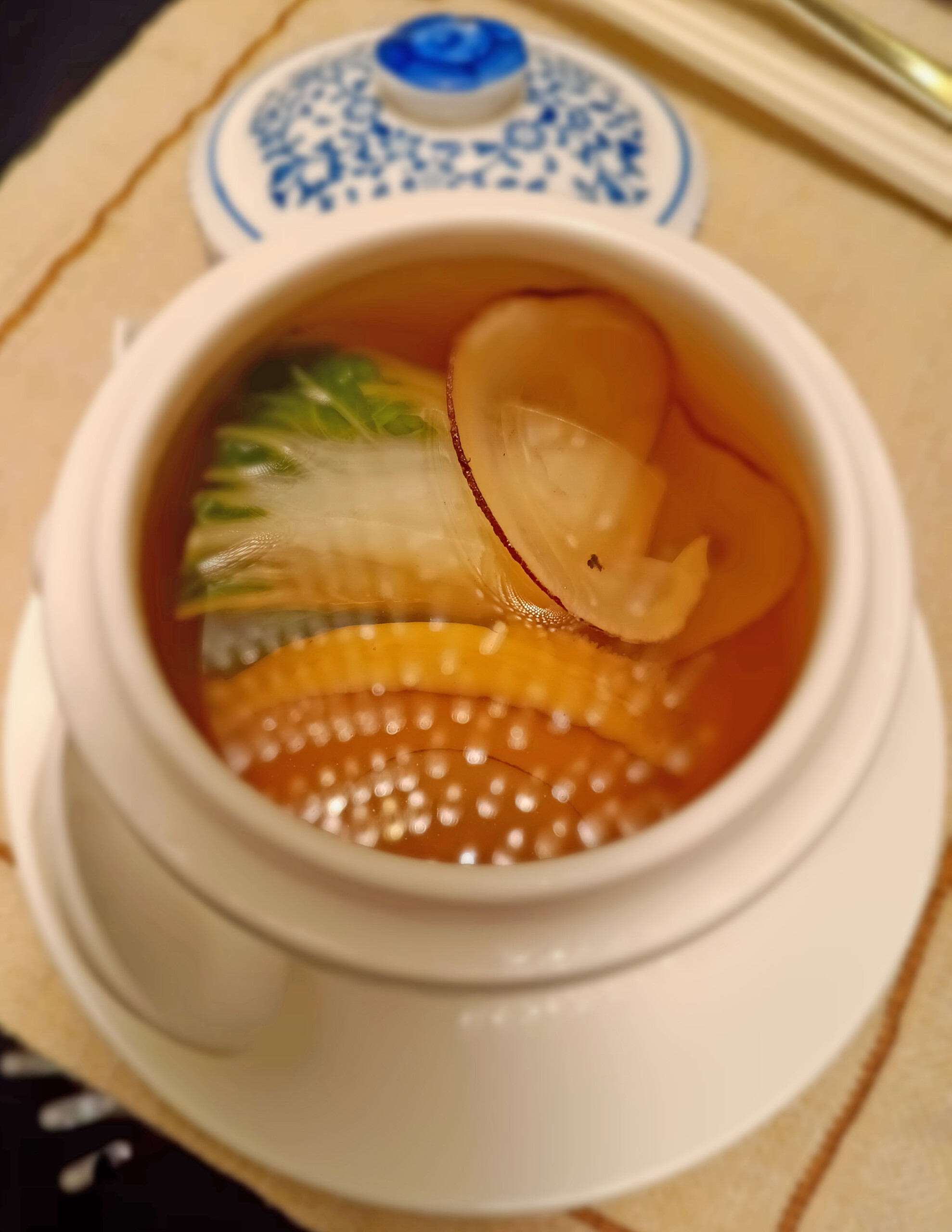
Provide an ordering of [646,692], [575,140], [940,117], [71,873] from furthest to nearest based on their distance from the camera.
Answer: [940,117]
[575,140]
[646,692]
[71,873]

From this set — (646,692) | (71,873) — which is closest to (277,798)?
(71,873)

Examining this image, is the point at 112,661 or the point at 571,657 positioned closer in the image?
the point at 112,661

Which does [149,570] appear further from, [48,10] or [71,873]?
[48,10]

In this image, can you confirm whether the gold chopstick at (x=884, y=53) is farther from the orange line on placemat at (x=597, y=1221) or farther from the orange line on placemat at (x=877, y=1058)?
the orange line on placemat at (x=597, y=1221)

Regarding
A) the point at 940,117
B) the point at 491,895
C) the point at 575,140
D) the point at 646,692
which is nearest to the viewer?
the point at 491,895

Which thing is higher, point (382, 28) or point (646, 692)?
point (382, 28)

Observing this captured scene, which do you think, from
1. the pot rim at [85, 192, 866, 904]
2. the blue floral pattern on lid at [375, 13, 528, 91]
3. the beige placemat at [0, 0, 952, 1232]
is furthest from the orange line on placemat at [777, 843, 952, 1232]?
the blue floral pattern on lid at [375, 13, 528, 91]
